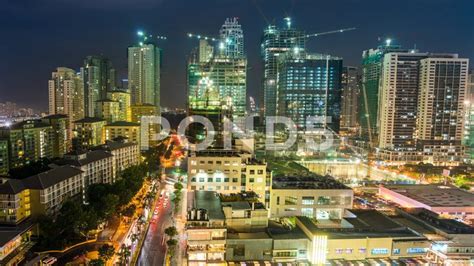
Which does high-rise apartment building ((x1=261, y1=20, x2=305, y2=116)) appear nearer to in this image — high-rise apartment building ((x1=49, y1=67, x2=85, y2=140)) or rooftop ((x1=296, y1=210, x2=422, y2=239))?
high-rise apartment building ((x1=49, y1=67, x2=85, y2=140))

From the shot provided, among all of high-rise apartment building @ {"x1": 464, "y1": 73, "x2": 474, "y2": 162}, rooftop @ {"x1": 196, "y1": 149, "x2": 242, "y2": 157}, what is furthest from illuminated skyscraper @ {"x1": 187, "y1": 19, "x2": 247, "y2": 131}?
high-rise apartment building @ {"x1": 464, "y1": 73, "x2": 474, "y2": 162}

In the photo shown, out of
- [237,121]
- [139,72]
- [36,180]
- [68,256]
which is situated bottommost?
[68,256]

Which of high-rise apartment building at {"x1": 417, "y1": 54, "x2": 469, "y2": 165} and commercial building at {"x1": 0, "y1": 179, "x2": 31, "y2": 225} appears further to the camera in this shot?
high-rise apartment building at {"x1": 417, "y1": 54, "x2": 469, "y2": 165}

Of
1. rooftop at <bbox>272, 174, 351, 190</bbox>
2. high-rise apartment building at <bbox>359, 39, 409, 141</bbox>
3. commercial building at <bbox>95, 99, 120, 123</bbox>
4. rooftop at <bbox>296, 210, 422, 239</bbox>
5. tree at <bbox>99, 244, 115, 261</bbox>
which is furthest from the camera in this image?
high-rise apartment building at <bbox>359, 39, 409, 141</bbox>

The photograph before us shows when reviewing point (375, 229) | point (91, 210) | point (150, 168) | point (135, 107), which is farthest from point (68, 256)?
point (135, 107)

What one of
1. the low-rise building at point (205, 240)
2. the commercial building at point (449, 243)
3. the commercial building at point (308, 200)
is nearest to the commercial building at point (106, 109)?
the commercial building at point (308, 200)

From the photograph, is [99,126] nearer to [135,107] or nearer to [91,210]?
[135,107]

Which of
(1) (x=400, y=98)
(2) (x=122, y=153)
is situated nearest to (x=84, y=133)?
(2) (x=122, y=153)
